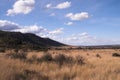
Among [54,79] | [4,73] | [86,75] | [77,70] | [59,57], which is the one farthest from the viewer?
[59,57]

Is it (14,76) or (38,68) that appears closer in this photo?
(14,76)

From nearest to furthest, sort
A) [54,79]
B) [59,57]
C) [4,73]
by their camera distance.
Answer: [4,73] → [54,79] → [59,57]

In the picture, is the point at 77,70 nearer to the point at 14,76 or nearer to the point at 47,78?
the point at 47,78

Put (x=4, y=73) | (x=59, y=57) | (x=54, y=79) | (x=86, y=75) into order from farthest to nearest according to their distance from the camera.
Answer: (x=59, y=57), (x=86, y=75), (x=54, y=79), (x=4, y=73)

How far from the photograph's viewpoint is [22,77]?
1016cm

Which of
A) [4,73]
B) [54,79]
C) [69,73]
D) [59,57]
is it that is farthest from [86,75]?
[59,57]

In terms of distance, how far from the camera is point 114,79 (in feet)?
35.2

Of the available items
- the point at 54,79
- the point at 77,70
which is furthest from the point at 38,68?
the point at 54,79

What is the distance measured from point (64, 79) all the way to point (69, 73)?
45.3 inches

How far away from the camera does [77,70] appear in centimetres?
1276

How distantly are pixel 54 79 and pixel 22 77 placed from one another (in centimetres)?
130

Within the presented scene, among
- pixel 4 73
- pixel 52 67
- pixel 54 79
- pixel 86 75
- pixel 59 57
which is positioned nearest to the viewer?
pixel 4 73

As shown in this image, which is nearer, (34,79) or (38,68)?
(34,79)

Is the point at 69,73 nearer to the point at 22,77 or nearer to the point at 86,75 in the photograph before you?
the point at 86,75
